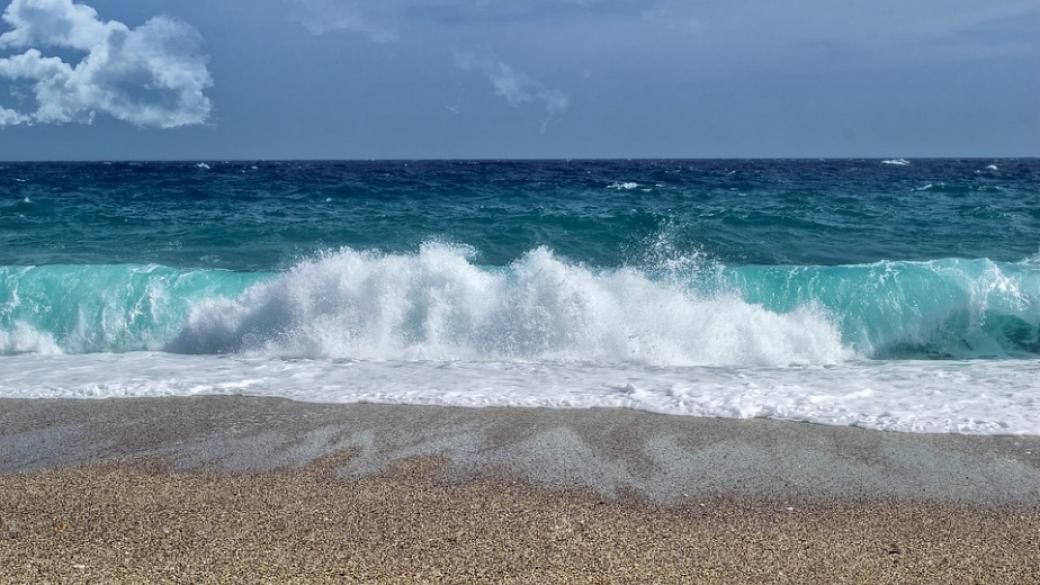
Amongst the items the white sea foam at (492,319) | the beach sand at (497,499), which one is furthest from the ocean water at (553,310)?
the beach sand at (497,499)

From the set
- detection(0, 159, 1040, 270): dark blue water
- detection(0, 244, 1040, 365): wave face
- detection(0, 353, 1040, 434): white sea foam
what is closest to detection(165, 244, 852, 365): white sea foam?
detection(0, 244, 1040, 365): wave face

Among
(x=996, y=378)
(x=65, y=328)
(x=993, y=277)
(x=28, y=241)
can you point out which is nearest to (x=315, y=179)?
(x=28, y=241)

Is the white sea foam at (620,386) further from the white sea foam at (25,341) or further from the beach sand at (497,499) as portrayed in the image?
the white sea foam at (25,341)

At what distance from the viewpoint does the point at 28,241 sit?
17.8m

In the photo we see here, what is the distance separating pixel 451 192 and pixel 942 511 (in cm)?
2079

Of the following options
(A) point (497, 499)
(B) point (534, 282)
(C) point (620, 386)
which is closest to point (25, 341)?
(B) point (534, 282)

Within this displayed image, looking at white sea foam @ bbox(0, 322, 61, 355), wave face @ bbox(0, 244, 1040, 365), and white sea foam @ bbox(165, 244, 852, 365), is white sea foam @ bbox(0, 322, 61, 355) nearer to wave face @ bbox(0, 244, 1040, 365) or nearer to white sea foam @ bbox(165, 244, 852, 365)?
wave face @ bbox(0, 244, 1040, 365)

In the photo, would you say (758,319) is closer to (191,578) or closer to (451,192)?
(191,578)

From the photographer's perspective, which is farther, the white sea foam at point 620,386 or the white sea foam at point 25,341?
the white sea foam at point 25,341

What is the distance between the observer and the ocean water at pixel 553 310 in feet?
25.8

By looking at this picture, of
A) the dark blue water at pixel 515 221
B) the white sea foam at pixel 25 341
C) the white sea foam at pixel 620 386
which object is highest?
the dark blue water at pixel 515 221

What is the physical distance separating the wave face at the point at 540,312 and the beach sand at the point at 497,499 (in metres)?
2.78

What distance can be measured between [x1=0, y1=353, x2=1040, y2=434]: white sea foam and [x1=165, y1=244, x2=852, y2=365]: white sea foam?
26.5 inches

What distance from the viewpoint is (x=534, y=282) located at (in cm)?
1052
